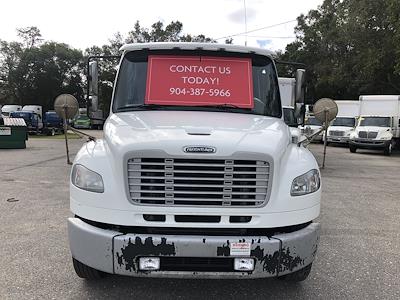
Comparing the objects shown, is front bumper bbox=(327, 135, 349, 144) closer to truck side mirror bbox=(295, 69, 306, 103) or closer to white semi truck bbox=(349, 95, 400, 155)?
white semi truck bbox=(349, 95, 400, 155)

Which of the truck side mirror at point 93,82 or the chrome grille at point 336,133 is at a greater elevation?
the truck side mirror at point 93,82

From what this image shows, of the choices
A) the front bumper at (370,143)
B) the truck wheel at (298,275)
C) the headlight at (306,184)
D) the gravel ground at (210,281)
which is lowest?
the front bumper at (370,143)

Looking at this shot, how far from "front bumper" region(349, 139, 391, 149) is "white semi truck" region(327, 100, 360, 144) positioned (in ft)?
12.2

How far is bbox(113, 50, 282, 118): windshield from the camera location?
16.7 ft

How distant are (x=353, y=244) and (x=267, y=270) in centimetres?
285

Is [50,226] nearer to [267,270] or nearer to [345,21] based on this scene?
[267,270]

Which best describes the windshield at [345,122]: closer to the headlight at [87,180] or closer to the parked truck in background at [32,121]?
the parked truck in background at [32,121]

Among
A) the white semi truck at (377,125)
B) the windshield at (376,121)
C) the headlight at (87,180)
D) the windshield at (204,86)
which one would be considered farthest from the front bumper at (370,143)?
the headlight at (87,180)

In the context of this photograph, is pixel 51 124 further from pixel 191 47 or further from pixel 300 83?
pixel 191 47

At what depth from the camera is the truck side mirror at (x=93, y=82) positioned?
5.63 meters

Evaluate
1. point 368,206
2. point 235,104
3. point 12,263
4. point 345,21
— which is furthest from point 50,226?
point 345,21

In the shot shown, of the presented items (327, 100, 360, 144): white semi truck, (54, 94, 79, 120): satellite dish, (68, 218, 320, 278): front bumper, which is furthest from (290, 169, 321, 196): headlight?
(327, 100, 360, 144): white semi truck

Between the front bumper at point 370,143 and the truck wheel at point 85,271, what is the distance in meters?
20.8

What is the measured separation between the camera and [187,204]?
12.6 ft
